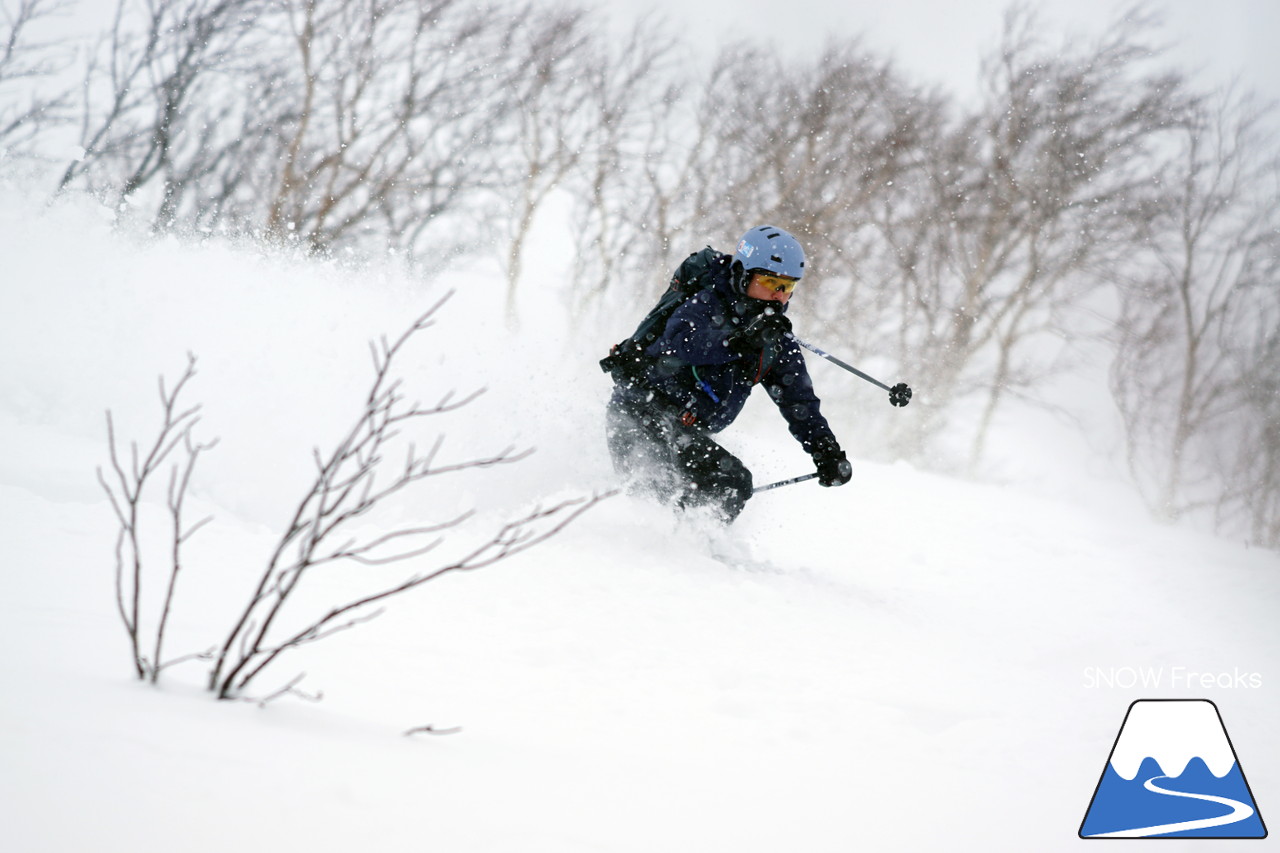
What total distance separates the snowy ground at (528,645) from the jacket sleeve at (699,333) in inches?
37.7

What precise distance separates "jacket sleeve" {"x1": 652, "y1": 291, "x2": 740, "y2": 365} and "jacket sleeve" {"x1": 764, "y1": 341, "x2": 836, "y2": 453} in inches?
13.1

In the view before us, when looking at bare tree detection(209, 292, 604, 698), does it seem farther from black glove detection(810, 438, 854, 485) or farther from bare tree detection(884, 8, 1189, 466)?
bare tree detection(884, 8, 1189, 466)

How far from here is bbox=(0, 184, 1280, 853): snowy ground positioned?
1285 millimetres

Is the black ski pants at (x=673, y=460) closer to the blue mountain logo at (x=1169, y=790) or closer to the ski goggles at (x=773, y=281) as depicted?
the ski goggles at (x=773, y=281)

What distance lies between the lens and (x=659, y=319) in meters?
4.64

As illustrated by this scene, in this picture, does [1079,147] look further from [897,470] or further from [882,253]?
[897,470]

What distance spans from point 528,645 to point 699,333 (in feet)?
7.60

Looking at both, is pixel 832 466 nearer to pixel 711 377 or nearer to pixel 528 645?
pixel 711 377

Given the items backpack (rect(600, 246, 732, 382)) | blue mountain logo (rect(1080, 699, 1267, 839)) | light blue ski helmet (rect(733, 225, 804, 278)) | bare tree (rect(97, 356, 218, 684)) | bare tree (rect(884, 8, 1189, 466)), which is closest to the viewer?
bare tree (rect(97, 356, 218, 684))

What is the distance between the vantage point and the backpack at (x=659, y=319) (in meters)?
4.59

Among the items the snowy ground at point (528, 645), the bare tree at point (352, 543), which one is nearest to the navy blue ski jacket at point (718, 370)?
the snowy ground at point (528, 645)

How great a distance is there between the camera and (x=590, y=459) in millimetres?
5074

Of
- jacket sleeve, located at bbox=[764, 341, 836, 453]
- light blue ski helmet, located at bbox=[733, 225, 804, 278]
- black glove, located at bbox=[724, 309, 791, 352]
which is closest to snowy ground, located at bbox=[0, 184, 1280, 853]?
jacket sleeve, located at bbox=[764, 341, 836, 453]

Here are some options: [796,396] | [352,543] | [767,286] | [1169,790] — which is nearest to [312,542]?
[352,543]
